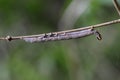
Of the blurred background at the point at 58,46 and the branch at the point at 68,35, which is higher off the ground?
the blurred background at the point at 58,46

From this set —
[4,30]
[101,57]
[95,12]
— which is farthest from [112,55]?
[4,30]

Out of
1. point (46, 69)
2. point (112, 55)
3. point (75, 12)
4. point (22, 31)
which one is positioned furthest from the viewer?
point (22, 31)

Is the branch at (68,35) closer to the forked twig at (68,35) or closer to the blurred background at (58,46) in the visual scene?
the forked twig at (68,35)

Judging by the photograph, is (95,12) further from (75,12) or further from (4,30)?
(4,30)

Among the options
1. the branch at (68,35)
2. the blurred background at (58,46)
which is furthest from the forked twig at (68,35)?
the blurred background at (58,46)

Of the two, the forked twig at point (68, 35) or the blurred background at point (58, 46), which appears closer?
the forked twig at point (68, 35)

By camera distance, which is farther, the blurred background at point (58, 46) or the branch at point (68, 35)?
the blurred background at point (58, 46)

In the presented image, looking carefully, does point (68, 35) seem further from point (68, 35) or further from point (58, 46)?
point (58, 46)

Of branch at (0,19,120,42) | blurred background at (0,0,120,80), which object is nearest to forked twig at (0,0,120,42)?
branch at (0,19,120,42)
